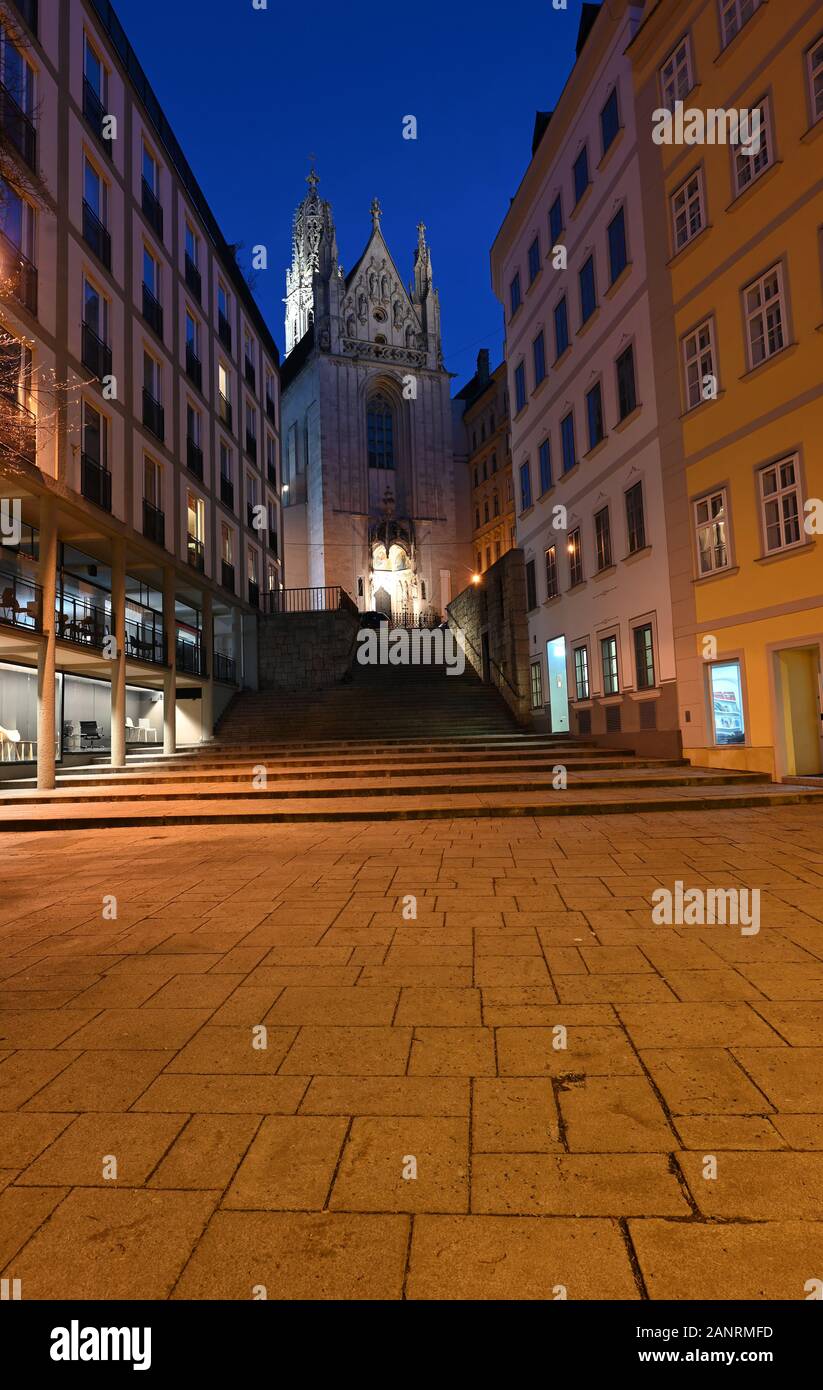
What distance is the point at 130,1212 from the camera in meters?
2.11

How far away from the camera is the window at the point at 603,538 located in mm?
20297

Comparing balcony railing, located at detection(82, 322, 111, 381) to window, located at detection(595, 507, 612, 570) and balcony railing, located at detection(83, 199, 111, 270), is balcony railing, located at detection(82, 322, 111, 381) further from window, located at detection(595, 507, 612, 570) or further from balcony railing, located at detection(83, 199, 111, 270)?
window, located at detection(595, 507, 612, 570)

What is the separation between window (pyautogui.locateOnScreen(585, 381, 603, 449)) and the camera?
20922 mm

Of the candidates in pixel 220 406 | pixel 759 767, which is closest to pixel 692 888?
pixel 759 767

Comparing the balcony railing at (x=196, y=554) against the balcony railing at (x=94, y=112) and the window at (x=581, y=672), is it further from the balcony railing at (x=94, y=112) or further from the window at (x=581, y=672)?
the window at (x=581, y=672)

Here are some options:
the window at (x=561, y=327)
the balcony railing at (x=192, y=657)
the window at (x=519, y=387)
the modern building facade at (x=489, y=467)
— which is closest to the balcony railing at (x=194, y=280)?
the window at (x=519, y=387)

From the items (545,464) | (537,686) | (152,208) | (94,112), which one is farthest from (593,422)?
(94,112)

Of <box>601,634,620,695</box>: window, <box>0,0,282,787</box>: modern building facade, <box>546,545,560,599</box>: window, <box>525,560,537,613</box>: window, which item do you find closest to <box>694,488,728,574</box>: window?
<box>601,634,620,695</box>: window

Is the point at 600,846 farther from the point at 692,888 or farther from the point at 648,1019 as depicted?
the point at 648,1019

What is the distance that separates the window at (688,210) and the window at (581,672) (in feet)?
33.4

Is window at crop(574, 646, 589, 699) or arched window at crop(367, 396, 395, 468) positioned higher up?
arched window at crop(367, 396, 395, 468)

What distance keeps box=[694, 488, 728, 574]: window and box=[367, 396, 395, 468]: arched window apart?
4353 centimetres

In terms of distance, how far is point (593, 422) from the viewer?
21.4 m

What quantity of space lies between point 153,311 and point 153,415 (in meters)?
3.18
